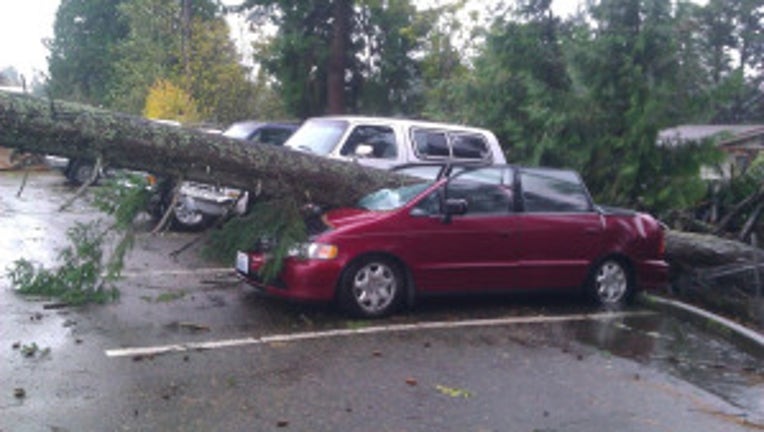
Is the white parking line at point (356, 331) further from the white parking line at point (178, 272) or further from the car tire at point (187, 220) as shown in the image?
the car tire at point (187, 220)

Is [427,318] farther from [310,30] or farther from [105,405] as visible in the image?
[310,30]

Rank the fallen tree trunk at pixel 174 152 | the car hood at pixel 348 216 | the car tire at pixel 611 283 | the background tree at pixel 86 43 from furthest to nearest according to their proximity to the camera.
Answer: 1. the background tree at pixel 86 43
2. the car tire at pixel 611 283
3. the car hood at pixel 348 216
4. the fallen tree trunk at pixel 174 152

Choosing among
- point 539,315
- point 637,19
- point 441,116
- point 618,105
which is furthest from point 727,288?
point 441,116

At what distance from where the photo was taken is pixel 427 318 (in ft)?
29.4

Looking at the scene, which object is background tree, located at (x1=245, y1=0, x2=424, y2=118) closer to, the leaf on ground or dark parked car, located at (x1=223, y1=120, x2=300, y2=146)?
dark parked car, located at (x1=223, y1=120, x2=300, y2=146)

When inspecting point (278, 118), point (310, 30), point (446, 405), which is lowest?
point (446, 405)

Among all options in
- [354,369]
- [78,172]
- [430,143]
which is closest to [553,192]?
[430,143]

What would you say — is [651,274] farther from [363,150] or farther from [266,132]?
[266,132]

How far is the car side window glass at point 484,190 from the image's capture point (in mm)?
9164

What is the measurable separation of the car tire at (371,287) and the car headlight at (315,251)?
0.79ft

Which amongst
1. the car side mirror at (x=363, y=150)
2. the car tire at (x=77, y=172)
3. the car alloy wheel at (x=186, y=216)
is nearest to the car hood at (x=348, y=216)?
the car side mirror at (x=363, y=150)

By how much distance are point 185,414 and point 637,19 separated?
416 inches

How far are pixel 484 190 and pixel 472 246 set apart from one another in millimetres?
681

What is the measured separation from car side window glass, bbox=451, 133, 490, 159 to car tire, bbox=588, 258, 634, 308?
3398 millimetres
